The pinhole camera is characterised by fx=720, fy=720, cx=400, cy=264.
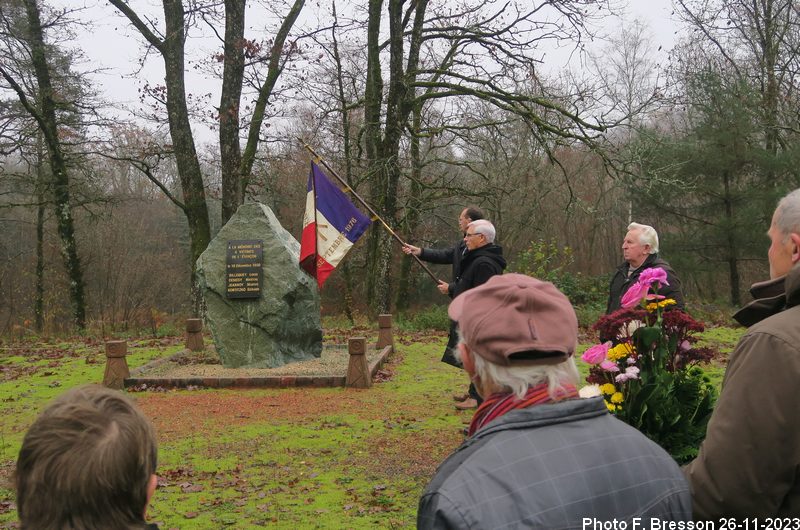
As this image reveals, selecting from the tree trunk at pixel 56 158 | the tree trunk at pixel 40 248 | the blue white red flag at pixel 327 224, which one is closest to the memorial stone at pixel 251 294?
the blue white red flag at pixel 327 224

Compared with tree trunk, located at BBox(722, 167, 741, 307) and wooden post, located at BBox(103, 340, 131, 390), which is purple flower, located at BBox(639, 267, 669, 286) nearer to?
wooden post, located at BBox(103, 340, 131, 390)

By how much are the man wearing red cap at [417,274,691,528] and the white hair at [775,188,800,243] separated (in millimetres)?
1133

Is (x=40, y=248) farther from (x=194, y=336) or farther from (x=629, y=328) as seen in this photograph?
(x=629, y=328)

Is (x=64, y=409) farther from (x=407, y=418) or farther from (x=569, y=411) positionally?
(x=407, y=418)

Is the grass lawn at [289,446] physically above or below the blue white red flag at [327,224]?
below

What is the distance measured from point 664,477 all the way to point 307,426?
594 cm

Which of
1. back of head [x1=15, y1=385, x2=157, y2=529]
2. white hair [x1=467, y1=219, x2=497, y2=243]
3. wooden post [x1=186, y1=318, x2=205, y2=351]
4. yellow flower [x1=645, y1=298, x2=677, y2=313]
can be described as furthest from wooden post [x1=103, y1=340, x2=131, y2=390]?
back of head [x1=15, y1=385, x2=157, y2=529]

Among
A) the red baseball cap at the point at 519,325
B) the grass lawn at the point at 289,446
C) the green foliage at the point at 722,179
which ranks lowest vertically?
the grass lawn at the point at 289,446

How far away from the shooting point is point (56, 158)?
19984 millimetres

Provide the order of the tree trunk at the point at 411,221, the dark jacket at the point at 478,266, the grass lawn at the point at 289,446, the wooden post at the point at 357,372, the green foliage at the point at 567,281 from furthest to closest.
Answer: the tree trunk at the point at 411,221 → the green foliage at the point at 567,281 → the wooden post at the point at 357,372 → the dark jacket at the point at 478,266 → the grass lawn at the point at 289,446

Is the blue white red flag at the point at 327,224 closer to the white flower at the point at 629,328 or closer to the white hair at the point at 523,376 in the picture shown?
the white flower at the point at 629,328

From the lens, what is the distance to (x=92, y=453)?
170 cm

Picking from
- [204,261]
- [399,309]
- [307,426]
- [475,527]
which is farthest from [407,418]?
[399,309]

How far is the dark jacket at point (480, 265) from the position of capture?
7.06m
